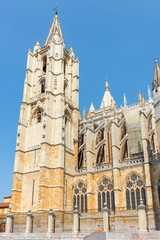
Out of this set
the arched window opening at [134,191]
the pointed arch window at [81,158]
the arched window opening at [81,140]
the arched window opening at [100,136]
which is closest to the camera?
the arched window opening at [134,191]

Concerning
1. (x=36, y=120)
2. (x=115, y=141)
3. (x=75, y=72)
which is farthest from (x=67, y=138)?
(x=75, y=72)

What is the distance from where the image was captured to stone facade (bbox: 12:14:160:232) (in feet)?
71.9

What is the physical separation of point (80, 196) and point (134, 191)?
657cm

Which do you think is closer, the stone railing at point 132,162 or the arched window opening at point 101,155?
the stone railing at point 132,162

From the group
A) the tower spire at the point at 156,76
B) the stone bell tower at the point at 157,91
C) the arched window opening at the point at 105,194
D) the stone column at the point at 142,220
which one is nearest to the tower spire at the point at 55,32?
the tower spire at the point at 156,76

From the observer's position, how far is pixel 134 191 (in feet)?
73.0

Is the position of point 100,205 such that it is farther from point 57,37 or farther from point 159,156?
point 57,37

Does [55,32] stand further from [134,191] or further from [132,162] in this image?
[134,191]

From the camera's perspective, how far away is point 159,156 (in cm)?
2145

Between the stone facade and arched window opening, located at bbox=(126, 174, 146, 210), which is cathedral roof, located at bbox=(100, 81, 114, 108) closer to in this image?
the stone facade

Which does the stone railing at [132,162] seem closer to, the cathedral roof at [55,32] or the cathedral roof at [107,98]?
the cathedral roof at [55,32]

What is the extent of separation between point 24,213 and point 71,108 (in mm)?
14112

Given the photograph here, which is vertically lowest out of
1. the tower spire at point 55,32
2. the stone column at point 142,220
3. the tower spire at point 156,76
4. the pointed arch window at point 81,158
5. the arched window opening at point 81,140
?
the stone column at point 142,220

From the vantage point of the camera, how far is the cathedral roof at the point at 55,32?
34.0 metres
